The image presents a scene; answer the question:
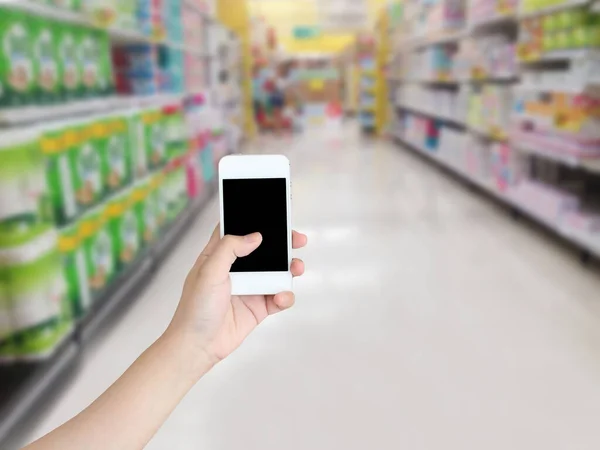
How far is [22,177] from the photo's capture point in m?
2.07

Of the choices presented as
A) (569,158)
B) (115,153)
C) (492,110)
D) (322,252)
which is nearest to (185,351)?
(115,153)

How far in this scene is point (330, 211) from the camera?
5129 millimetres

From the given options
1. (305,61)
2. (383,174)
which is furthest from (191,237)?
(305,61)

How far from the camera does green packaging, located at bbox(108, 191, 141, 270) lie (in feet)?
9.78

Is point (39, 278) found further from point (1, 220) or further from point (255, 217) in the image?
point (255, 217)

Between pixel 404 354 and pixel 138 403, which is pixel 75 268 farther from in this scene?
pixel 138 403

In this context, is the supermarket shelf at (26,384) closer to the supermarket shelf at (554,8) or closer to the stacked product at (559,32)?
the stacked product at (559,32)

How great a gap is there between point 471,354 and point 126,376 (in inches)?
72.7

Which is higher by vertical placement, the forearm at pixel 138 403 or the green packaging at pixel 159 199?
the forearm at pixel 138 403

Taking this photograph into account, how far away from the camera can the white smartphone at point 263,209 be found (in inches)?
41.9

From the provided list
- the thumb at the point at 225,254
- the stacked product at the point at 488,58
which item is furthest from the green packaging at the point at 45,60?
the stacked product at the point at 488,58

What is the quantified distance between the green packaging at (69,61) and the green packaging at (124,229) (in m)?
0.55

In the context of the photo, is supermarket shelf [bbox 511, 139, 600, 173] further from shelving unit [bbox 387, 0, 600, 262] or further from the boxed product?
the boxed product

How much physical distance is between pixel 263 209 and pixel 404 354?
1554 millimetres
